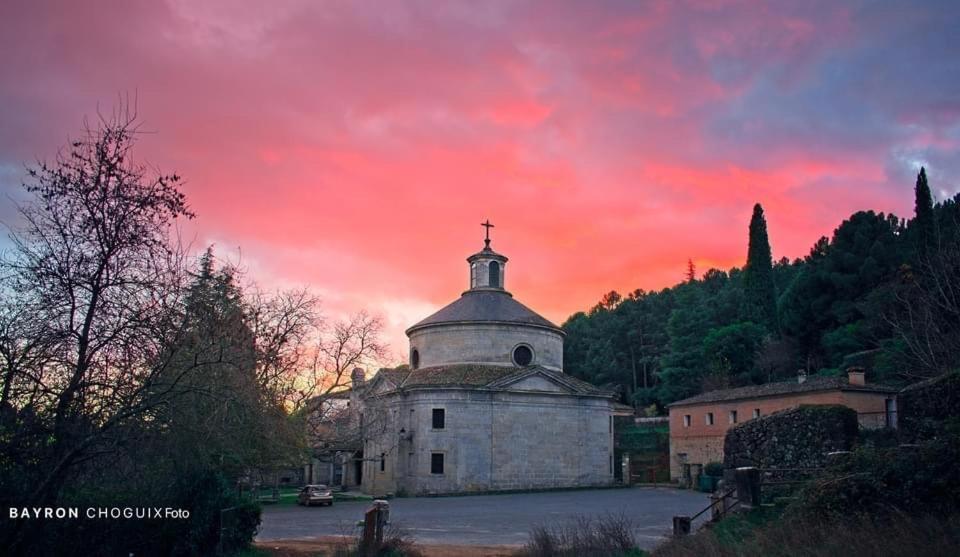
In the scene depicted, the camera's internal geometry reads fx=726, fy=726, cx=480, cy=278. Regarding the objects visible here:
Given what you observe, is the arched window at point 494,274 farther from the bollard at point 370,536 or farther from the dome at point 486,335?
the bollard at point 370,536

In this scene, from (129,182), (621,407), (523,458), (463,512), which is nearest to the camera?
(129,182)

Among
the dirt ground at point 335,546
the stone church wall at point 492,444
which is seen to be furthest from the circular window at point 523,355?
the dirt ground at point 335,546

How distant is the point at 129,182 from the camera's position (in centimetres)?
1086

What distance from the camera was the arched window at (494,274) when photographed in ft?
171

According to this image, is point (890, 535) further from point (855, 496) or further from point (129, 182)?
point (129, 182)

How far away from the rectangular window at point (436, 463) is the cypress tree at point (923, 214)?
108 feet

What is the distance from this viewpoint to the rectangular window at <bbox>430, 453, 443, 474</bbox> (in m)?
41.5

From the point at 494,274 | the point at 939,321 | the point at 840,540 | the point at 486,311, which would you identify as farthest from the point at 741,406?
the point at 840,540

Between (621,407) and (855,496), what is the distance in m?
58.1

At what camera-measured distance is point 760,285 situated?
63.8 meters

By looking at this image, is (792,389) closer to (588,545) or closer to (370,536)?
(588,545)

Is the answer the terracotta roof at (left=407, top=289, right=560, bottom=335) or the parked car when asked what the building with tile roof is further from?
the parked car

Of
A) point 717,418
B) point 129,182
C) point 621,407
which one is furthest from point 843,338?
point 129,182

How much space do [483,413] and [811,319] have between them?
101ft
